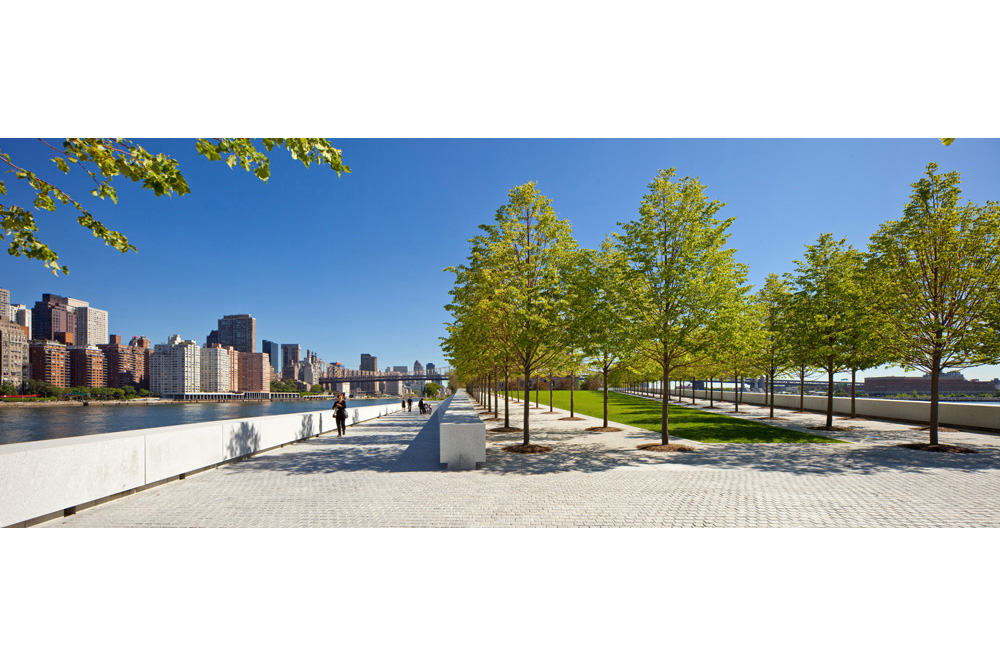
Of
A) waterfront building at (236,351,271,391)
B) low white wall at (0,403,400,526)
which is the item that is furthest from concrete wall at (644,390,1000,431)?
waterfront building at (236,351,271,391)

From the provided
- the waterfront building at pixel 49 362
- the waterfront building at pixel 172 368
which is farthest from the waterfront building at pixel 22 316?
the waterfront building at pixel 172 368

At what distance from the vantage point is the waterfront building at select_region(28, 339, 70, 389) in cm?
8790

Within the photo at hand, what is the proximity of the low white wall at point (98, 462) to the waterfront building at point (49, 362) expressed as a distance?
103321mm

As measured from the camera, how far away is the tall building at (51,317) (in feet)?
234

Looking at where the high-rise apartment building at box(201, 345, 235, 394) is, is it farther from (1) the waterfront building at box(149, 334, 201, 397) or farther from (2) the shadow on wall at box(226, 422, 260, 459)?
(2) the shadow on wall at box(226, 422, 260, 459)

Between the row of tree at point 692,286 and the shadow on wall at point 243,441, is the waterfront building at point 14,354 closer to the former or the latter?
the shadow on wall at point 243,441

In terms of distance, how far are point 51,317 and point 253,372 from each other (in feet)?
393

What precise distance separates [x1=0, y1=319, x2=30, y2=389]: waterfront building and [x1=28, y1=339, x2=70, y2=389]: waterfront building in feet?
6.39

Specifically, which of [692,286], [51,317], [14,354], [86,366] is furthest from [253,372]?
[692,286]

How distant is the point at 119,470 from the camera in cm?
766

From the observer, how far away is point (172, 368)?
159 metres
